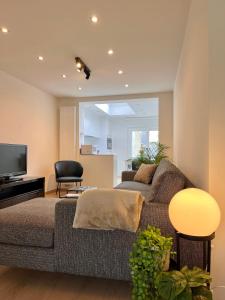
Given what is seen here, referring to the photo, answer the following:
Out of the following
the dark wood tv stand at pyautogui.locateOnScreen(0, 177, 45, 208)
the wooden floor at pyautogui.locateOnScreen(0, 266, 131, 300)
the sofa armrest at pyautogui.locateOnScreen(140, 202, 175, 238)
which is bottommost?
the wooden floor at pyautogui.locateOnScreen(0, 266, 131, 300)

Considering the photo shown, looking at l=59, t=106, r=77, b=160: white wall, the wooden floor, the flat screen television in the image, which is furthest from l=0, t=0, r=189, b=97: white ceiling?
the wooden floor

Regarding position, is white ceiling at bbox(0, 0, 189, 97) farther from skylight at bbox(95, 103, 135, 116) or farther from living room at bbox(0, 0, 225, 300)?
skylight at bbox(95, 103, 135, 116)

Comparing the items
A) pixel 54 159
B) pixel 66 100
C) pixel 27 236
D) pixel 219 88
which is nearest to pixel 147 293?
pixel 27 236

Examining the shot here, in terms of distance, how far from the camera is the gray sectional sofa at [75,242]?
168 centimetres

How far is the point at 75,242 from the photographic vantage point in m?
1.74

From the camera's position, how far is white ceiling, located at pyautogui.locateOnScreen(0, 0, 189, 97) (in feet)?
8.41

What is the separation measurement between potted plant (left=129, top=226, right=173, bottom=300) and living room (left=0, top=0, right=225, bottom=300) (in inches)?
21.0

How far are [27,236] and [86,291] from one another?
616 mm

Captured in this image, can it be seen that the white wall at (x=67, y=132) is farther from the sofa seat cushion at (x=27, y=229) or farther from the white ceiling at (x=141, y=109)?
the sofa seat cushion at (x=27, y=229)

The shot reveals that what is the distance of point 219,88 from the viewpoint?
1554 millimetres

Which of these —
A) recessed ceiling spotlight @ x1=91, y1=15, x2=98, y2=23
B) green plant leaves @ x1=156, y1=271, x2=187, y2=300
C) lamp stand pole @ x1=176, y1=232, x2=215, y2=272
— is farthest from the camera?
recessed ceiling spotlight @ x1=91, y1=15, x2=98, y2=23

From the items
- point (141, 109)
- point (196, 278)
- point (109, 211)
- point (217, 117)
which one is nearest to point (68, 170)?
point (141, 109)

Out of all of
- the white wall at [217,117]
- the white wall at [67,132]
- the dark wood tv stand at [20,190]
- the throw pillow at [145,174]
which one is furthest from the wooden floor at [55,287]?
the white wall at [67,132]

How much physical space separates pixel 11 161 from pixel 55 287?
2.88m
